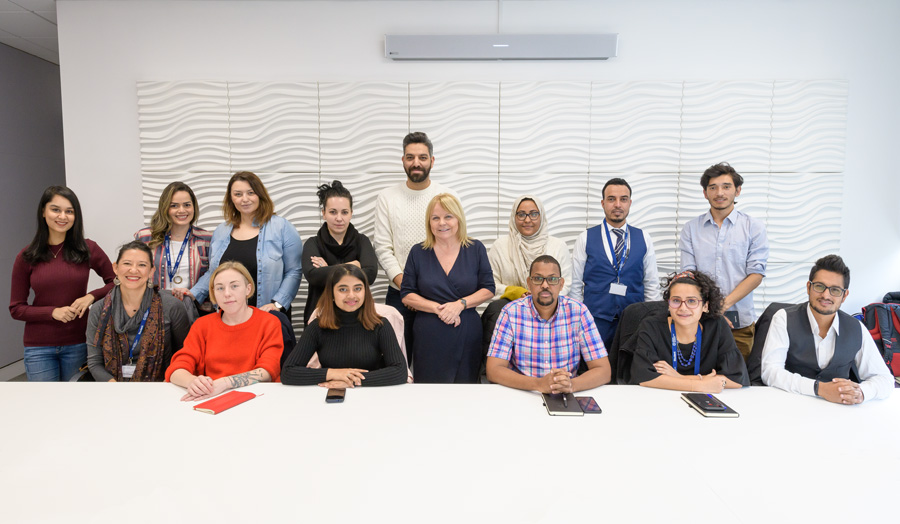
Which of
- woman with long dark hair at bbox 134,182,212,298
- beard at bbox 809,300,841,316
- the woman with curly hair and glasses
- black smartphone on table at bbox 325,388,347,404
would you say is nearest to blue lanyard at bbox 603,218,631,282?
the woman with curly hair and glasses

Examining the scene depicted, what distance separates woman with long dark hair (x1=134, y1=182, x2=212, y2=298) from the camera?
9.46ft

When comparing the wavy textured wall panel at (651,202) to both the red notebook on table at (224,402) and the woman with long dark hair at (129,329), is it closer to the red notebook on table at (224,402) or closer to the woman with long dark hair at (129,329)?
the red notebook on table at (224,402)

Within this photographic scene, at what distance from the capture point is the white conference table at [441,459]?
1176 mm

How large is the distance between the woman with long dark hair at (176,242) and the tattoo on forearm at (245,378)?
3.68 ft

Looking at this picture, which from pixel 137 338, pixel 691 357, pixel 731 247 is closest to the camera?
pixel 691 357

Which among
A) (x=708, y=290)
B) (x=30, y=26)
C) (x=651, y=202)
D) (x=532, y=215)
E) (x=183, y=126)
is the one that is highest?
(x=30, y=26)

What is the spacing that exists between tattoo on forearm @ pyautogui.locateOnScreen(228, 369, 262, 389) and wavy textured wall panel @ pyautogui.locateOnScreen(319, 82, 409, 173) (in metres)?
2.36

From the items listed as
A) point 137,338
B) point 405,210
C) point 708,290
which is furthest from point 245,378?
point 708,290

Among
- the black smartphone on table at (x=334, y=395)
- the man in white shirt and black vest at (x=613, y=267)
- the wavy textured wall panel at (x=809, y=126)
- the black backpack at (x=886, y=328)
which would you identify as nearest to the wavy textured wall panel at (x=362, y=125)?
the man in white shirt and black vest at (x=613, y=267)

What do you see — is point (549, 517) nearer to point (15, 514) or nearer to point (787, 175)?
point (15, 514)

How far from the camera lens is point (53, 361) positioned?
2740 millimetres

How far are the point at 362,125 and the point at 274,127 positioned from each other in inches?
29.8

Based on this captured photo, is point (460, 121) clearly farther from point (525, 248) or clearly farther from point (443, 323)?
point (443, 323)

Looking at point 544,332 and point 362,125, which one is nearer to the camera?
point 544,332
